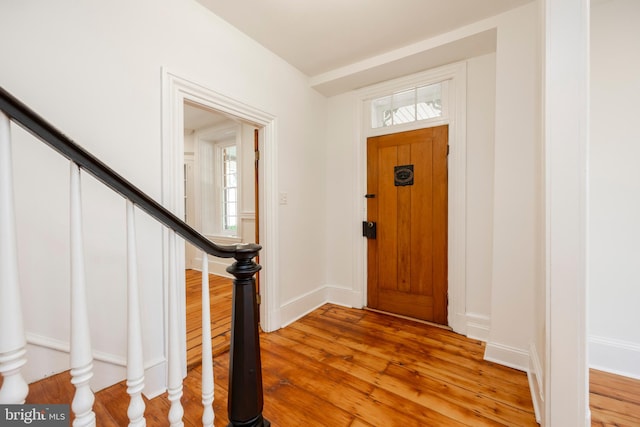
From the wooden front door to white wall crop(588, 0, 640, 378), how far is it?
3.35 feet

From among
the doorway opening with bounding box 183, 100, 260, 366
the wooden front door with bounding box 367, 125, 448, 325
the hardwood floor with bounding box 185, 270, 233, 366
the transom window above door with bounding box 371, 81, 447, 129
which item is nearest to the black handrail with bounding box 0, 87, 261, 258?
the hardwood floor with bounding box 185, 270, 233, 366

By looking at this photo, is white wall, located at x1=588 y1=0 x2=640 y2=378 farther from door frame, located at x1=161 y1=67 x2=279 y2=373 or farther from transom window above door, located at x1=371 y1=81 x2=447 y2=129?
door frame, located at x1=161 y1=67 x2=279 y2=373

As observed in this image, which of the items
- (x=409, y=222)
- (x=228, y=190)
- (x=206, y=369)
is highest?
(x=228, y=190)

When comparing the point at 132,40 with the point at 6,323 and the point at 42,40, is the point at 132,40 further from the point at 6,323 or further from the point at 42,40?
the point at 6,323

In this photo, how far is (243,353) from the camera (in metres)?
0.99

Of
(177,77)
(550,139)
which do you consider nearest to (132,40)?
(177,77)

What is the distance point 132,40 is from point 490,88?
8.96ft

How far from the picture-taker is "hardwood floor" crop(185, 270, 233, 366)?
83.8 inches

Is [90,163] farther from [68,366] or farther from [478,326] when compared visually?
[478,326]

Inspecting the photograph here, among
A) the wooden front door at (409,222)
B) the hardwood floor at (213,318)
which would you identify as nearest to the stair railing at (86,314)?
the hardwood floor at (213,318)

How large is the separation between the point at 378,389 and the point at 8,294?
5.98 feet

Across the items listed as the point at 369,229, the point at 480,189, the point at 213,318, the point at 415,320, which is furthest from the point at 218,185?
the point at 480,189

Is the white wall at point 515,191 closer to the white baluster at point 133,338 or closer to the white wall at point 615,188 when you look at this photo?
the white wall at point 615,188

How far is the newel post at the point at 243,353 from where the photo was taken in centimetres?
98
